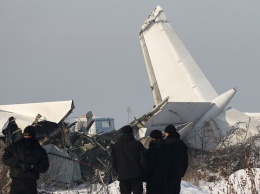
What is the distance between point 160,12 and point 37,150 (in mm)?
25401

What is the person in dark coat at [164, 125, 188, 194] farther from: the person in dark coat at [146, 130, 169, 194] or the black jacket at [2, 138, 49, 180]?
the black jacket at [2, 138, 49, 180]

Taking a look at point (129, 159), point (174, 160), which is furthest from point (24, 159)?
point (174, 160)

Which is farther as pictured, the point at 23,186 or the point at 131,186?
the point at 131,186

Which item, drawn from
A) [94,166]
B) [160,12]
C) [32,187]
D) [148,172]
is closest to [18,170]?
[32,187]

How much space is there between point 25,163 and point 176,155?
3006 mm

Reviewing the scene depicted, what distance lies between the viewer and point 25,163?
960cm

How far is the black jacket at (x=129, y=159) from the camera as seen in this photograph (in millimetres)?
11195

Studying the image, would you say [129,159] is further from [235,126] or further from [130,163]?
[235,126]

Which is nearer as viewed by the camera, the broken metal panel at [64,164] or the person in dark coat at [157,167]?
the person in dark coat at [157,167]

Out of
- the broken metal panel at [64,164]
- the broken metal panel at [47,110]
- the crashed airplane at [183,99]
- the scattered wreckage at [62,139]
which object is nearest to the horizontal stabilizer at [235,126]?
the crashed airplane at [183,99]

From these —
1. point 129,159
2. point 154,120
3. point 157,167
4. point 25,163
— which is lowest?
point 25,163

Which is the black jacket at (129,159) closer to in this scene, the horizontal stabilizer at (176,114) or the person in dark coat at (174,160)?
the person in dark coat at (174,160)

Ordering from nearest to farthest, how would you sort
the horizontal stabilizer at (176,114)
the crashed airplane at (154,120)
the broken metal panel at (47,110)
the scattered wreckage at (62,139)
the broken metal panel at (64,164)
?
the broken metal panel at (64,164)
the scattered wreckage at (62,139)
the crashed airplane at (154,120)
the broken metal panel at (47,110)
the horizontal stabilizer at (176,114)

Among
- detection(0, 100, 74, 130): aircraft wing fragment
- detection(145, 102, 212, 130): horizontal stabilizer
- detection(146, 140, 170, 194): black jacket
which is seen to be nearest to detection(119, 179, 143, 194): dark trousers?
detection(146, 140, 170, 194): black jacket
